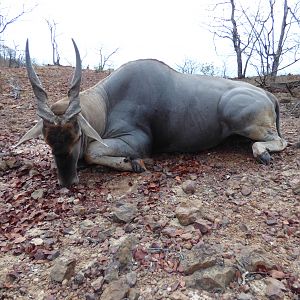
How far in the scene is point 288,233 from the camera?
108 inches

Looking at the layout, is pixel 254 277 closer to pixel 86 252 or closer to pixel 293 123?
pixel 86 252

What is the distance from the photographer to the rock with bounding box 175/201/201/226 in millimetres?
2834

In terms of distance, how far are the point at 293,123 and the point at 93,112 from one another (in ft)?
9.90

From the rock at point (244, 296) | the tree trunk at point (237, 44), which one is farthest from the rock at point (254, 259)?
the tree trunk at point (237, 44)

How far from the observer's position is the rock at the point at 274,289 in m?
2.14

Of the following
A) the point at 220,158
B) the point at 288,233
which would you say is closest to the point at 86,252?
the point at 288,233

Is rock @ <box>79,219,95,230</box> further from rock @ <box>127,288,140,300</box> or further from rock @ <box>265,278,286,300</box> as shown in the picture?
rock @ <box>265,278,286,300</box>

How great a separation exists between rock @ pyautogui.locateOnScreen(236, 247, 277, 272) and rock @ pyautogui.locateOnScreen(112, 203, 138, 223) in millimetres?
844

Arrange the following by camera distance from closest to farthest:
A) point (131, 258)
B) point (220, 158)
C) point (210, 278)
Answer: point (210, 278), point (131, 258), point (220, 158)

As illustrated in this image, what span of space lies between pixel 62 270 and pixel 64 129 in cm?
133

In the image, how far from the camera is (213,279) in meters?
2.24

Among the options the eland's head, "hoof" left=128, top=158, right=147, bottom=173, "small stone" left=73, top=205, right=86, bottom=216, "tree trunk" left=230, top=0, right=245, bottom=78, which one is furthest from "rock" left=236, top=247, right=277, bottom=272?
"tree trunk" left=230, top=0, right=245, bottom=78

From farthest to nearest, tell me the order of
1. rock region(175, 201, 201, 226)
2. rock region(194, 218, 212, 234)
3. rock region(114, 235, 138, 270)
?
rock region(175, 201, 201, 226)
rock region(194, 218, 212, 234)
rock region(114, 235, 138, 270)

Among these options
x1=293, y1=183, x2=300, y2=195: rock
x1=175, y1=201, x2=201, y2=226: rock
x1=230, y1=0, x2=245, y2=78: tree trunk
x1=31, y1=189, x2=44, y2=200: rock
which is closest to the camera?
x1=175, y1=201, x2=201, y2=226: rock
